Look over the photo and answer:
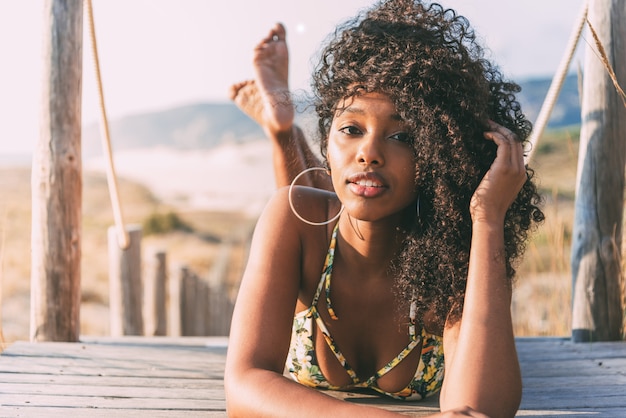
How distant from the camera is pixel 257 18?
34.4m

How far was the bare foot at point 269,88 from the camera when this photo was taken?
301cm

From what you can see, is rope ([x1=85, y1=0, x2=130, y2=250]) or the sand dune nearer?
rope ([x1=85, y1=0, x2=130, y2=250])

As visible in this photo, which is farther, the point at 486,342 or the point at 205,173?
the point at 205,173

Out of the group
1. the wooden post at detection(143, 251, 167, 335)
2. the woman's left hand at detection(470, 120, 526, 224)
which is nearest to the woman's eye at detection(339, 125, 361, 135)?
the woman's left hand at detection(470, 120, 526, 224)

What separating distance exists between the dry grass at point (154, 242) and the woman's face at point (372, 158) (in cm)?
213

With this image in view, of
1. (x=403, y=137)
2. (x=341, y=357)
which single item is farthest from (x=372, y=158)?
(x=341, y=357)

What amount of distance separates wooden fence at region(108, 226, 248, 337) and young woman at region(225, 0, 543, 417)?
103 inches

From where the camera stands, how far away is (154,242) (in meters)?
24.7

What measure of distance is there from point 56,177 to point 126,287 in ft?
5.23

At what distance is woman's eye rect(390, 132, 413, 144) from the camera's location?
1.82 m

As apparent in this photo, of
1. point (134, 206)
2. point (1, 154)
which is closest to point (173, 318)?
point (134, 206)

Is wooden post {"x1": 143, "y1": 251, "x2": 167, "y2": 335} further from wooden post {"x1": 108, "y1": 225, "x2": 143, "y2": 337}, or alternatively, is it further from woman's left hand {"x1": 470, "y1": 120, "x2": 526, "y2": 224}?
woman's left hand {"x1": 470, "y1": 120, "x2": 526, "y2": 224}

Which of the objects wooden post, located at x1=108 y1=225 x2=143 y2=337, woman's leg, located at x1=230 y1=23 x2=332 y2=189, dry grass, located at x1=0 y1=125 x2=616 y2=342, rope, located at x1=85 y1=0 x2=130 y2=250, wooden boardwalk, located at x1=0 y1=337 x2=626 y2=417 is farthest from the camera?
dry grass, located at x1=0 y1=125 x2=616 y2=342

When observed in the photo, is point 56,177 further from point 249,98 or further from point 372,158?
point 372,158
